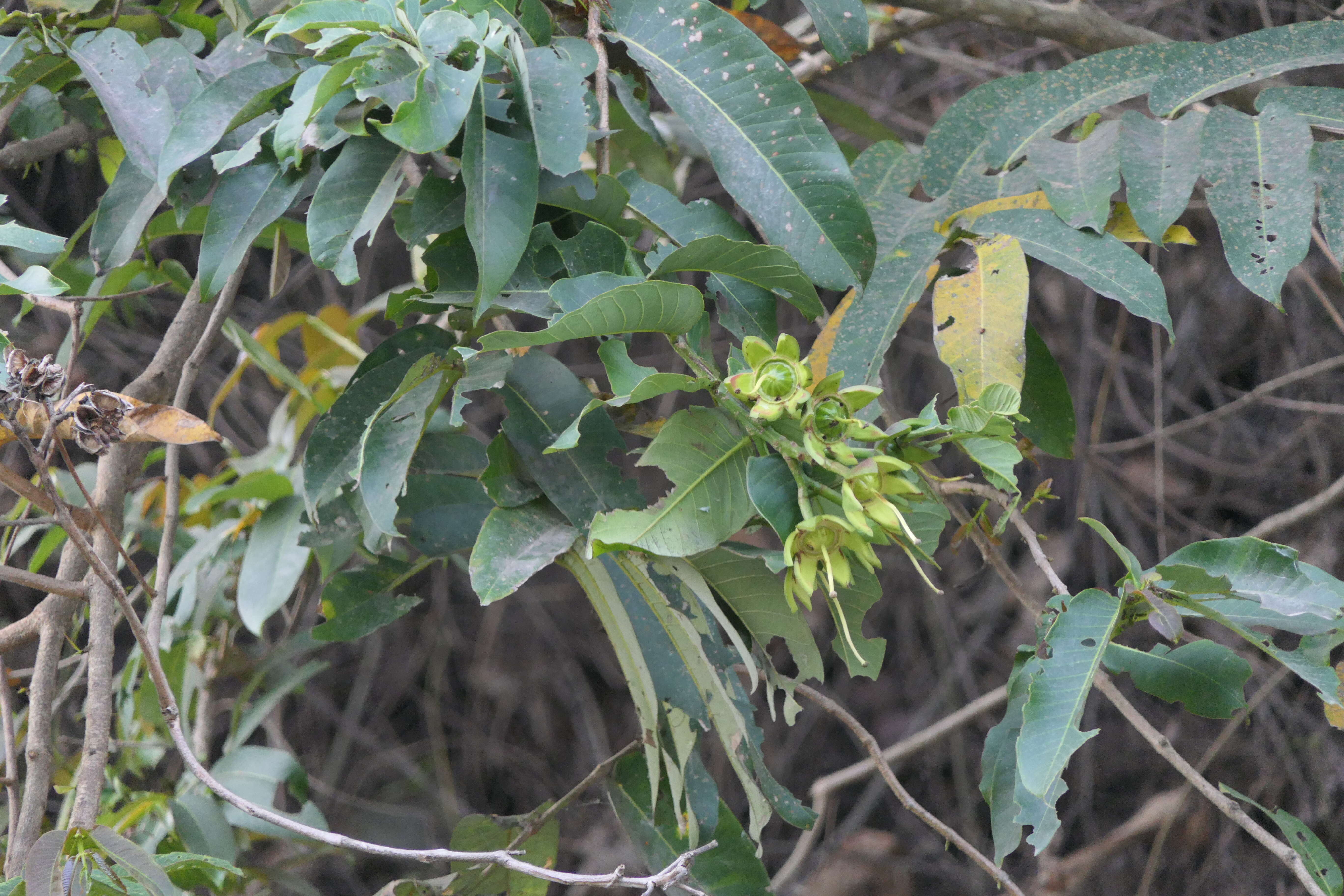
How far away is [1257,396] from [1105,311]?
0.46 meters

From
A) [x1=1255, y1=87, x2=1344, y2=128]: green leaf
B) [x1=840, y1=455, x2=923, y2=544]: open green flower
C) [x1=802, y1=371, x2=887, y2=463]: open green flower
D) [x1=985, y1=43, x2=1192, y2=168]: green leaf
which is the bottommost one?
[x1=840, y1=455, x2=923, y2=544]: open green flower

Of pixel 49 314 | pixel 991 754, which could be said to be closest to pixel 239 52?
pixel 991 754

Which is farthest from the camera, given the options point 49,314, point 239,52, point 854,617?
point 49,314

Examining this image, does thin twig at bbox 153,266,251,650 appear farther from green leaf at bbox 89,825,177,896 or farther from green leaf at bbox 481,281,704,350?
green leaf at bbox 481,281,704,350

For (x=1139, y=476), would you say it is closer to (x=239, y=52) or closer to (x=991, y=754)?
(x=991, y=754)

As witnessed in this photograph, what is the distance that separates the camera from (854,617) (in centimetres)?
62

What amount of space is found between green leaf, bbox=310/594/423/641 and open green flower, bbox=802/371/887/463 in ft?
1.44

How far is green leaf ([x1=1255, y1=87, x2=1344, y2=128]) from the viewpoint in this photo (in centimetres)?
67

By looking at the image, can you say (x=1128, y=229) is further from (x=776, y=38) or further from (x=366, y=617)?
(x=366, y=617)

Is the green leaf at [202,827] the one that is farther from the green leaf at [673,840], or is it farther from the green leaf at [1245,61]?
the green leaf at [1245,61]

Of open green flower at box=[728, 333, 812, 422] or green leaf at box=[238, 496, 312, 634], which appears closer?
open green flower at box=[728, 333, 812, 422]

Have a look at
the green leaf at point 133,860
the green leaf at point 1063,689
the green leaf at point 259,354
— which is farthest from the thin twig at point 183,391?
the green leaf at point 1063,689

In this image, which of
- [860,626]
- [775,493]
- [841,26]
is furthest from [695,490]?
[841,26]

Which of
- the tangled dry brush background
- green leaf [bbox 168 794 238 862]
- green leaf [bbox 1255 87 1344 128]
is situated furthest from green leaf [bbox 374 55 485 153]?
the tangled dry brush background
